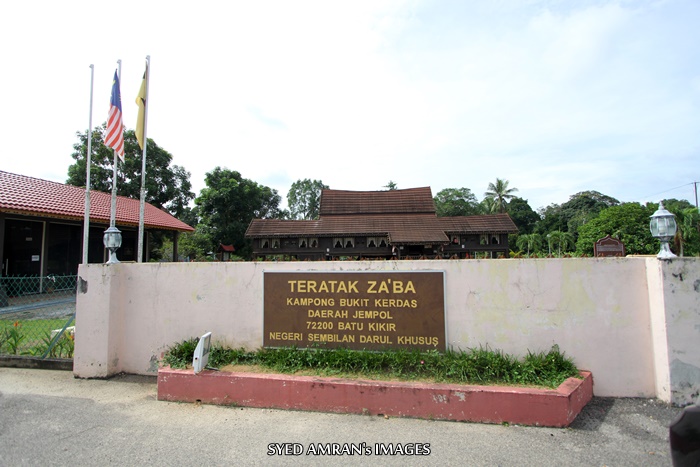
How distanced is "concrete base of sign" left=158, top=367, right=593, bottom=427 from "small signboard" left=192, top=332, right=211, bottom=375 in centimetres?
8

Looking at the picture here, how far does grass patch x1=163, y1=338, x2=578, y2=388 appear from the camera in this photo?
3.71m

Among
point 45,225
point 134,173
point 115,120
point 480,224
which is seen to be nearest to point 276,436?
point 115,120

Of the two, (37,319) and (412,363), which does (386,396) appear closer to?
(412,363)

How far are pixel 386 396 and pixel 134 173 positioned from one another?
3260 cm

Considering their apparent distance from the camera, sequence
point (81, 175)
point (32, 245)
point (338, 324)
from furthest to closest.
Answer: point (81, 175), point (32, 245), point (338, 324)

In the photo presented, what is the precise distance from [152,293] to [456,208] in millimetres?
63534

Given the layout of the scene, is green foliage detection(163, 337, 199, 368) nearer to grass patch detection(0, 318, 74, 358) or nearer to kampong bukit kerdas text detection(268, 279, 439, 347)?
kampong bukit kerdas text detection(268, 279, 439, 347)

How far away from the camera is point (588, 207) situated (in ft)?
221

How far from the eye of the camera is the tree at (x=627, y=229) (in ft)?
97.1

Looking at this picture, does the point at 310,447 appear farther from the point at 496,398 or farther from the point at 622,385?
the point at 622,385

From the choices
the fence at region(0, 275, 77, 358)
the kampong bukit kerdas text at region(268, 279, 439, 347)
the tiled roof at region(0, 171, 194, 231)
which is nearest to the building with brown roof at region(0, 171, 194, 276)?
the tiled roof at region(0, 171, 194, 231)

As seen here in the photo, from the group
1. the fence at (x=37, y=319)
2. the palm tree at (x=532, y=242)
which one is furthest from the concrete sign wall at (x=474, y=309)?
the palm tree at (x=532, y=242)

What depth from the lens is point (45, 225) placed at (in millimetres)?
14453

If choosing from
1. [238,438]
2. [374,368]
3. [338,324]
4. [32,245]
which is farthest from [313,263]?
[32,245]
